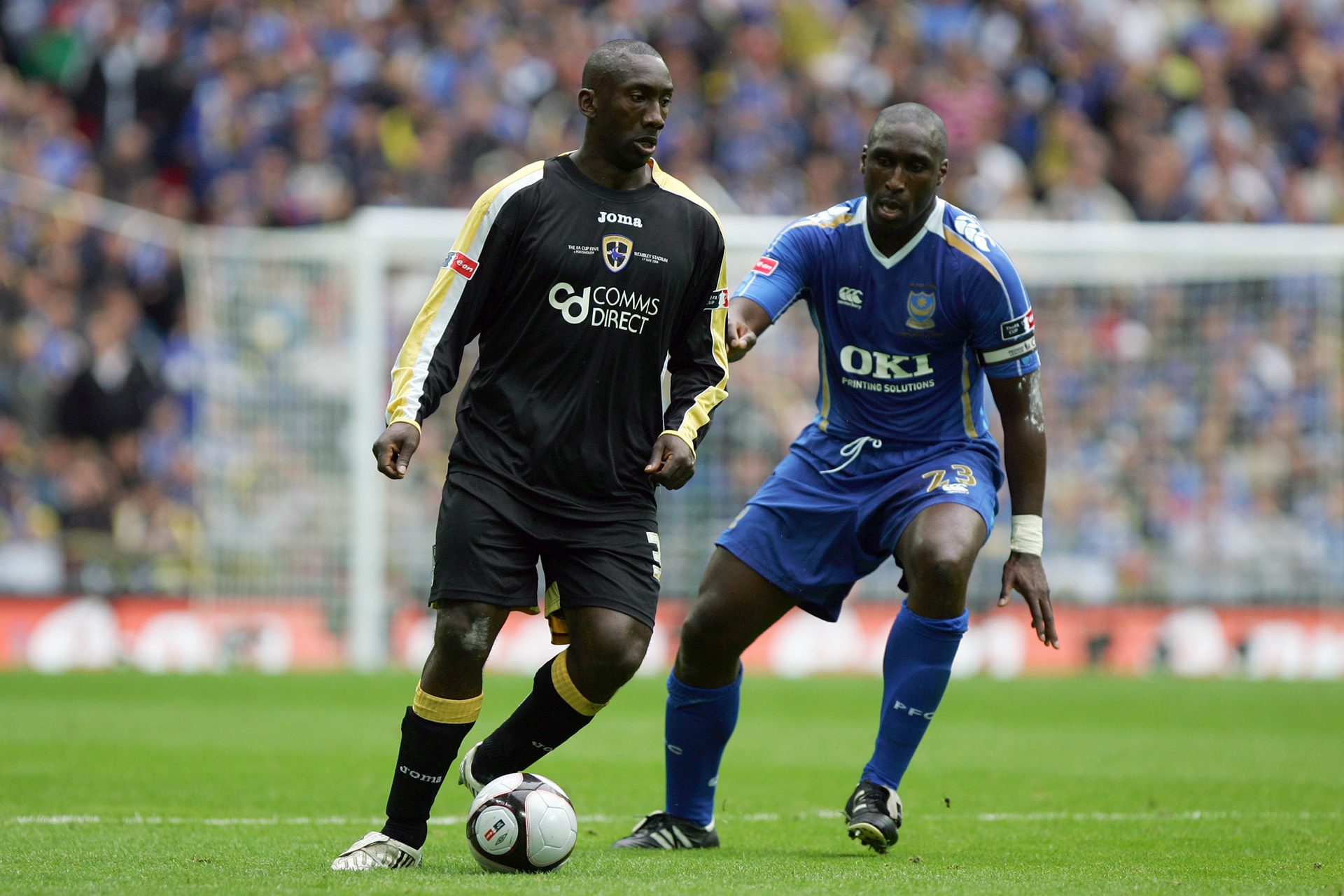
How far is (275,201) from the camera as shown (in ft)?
60.8

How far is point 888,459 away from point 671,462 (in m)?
1.22

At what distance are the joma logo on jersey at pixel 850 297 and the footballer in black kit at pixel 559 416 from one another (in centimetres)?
95

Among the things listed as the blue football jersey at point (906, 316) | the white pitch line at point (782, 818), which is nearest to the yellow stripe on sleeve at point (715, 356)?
the blue football jersey at point (906, 316)

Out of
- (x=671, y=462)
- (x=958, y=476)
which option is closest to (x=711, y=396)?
(x=671, y=462)

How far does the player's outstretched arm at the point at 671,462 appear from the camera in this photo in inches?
223

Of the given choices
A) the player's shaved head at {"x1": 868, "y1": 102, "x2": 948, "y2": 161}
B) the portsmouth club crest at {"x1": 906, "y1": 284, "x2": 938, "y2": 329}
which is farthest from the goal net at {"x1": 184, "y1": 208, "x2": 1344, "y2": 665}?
the player's shaved head at {"x1": 868, "y1": 102, "x2": 948, "y2": 161}

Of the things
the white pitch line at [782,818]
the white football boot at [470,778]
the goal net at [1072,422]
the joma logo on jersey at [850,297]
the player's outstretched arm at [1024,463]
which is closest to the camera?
the white football boot at [470,778]

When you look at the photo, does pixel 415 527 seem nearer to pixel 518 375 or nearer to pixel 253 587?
pixel 253 587

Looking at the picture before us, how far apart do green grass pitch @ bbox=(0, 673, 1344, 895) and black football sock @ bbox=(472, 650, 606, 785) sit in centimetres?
34

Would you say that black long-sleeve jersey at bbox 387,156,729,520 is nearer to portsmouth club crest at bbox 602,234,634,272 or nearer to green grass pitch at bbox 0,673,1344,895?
portsmouth club crest at bbox 602,234,634,272

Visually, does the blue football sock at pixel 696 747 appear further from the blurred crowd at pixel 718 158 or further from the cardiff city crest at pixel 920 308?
the blurred crowd at pixel 718 158

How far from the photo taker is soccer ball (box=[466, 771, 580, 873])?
211 inches

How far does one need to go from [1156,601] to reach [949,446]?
10348mm

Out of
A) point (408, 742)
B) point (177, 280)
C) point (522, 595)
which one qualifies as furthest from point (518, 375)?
point (177, 280)
